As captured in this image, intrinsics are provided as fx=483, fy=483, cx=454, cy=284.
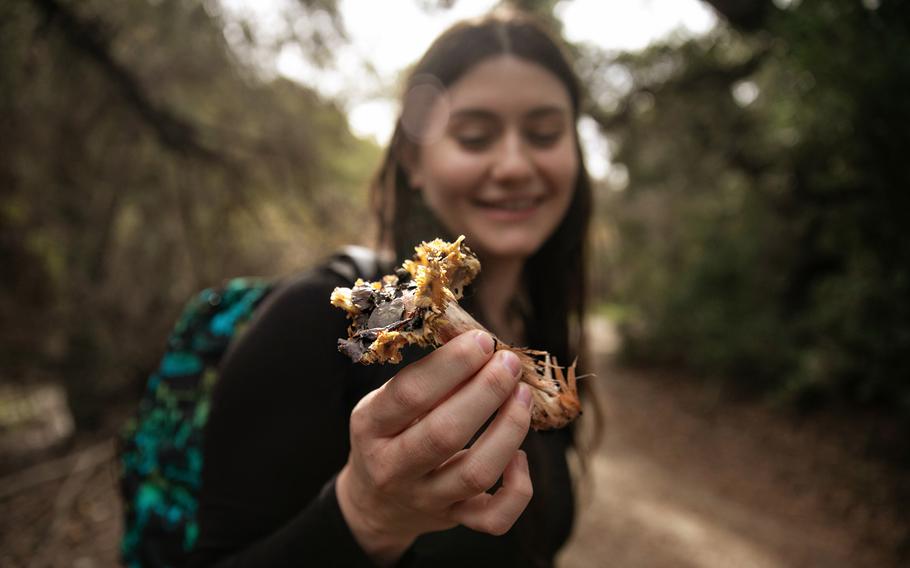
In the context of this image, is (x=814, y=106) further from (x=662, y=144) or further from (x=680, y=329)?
(x=680, y=329)

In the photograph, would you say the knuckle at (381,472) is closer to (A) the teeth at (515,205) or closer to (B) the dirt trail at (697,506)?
(A) the teeth at (515,205)

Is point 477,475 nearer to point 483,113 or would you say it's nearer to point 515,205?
point 515,205

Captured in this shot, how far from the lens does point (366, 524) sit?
113 centimetres

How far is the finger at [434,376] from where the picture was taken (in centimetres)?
83

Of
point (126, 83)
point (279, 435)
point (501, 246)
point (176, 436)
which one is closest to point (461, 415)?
point (279, 435)

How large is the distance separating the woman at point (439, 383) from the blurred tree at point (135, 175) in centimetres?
437

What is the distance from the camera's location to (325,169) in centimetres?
755

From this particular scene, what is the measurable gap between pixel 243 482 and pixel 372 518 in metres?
0.44

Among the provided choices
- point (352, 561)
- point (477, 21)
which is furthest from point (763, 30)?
point (352, 561)

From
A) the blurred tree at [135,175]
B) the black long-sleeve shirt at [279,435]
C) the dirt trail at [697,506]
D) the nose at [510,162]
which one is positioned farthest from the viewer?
the blurred tree at [135,175]

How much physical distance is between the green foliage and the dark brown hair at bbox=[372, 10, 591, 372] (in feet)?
11.2

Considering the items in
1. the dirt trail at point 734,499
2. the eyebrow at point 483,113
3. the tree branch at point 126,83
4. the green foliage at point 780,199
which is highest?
the tree branch at point 126,83

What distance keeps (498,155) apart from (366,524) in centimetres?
118

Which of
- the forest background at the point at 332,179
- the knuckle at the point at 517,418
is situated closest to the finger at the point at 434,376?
the knuckle at the point at 517,418
